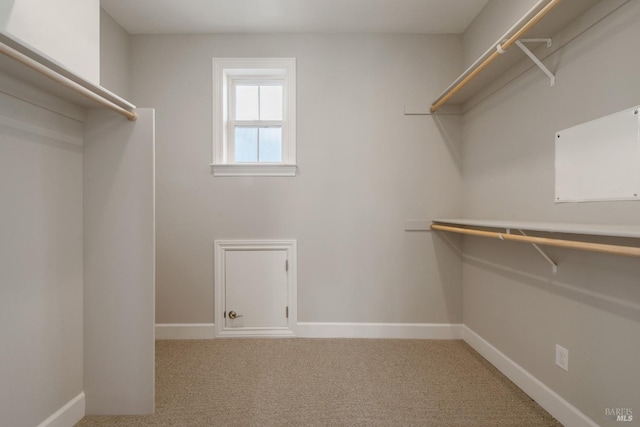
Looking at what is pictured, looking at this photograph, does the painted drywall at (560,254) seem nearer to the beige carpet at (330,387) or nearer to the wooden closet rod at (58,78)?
the beige carpet at (330,387)

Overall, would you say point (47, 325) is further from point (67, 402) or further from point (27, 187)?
point (27, 187)

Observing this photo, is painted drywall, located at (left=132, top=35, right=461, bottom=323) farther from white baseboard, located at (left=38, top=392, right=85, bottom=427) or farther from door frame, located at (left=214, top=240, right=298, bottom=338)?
white baseboard, located at (left=38, top=392, right=85, bottom=427)

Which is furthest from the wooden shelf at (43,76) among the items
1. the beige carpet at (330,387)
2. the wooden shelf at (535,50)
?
the wooden shelf at (535,50)

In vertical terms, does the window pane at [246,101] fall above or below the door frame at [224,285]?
above

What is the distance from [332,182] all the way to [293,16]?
4.24ft

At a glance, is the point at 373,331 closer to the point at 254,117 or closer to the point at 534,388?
the point at 534,388

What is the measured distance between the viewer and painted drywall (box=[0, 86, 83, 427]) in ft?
3.76

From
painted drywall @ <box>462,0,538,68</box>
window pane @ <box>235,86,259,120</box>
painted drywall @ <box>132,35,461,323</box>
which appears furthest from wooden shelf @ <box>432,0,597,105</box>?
window pane @ <box>235,86,259,120</box>

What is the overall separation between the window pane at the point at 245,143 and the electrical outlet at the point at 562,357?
2.42m

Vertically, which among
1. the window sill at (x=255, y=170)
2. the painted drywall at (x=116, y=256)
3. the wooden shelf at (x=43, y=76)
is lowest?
the painted drywall at (x=116, y=256)

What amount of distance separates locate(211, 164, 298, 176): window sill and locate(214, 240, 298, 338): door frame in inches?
22.1

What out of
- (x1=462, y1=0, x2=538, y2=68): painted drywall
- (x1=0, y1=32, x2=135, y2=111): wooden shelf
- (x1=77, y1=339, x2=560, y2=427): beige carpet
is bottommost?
(x1=77, y1=339, x2=560, y2=427): beige carpet

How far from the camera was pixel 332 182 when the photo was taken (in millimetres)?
2445

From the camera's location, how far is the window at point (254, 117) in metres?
2.42
